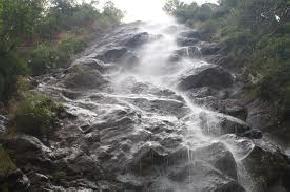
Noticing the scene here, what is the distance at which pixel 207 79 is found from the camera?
24.5 meters

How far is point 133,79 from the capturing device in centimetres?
2531

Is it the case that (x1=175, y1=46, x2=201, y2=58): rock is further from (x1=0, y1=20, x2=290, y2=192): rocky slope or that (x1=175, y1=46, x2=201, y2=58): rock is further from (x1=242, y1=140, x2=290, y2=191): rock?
(x1=242, y1=140, x2=290, y2=191): rock

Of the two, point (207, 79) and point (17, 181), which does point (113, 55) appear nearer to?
point (207, 79)

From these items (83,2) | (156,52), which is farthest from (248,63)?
(83,2)

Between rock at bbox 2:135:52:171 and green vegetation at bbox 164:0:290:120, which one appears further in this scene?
green vegetation at bbox 164:0:290:120

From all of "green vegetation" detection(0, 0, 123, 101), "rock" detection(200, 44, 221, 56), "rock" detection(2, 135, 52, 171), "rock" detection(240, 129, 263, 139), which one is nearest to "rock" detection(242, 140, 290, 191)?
"rock" detection(240, 129, 263, 139)

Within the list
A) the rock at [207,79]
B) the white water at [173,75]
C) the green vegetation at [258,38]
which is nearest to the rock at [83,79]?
the white water at [173,75]

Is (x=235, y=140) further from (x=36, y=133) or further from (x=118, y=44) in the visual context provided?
(x=118, y=44)

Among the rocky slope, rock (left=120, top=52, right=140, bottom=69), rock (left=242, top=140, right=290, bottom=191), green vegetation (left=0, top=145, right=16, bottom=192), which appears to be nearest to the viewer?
green vegetation (left=0, top=145, right=16, bottom=192)

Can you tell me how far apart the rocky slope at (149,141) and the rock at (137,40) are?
8.35 metres

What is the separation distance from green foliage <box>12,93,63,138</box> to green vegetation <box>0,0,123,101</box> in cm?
268

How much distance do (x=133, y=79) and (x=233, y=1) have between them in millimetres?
19792

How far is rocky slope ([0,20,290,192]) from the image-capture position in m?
14.3

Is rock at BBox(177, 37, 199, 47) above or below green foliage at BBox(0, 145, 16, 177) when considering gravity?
above
